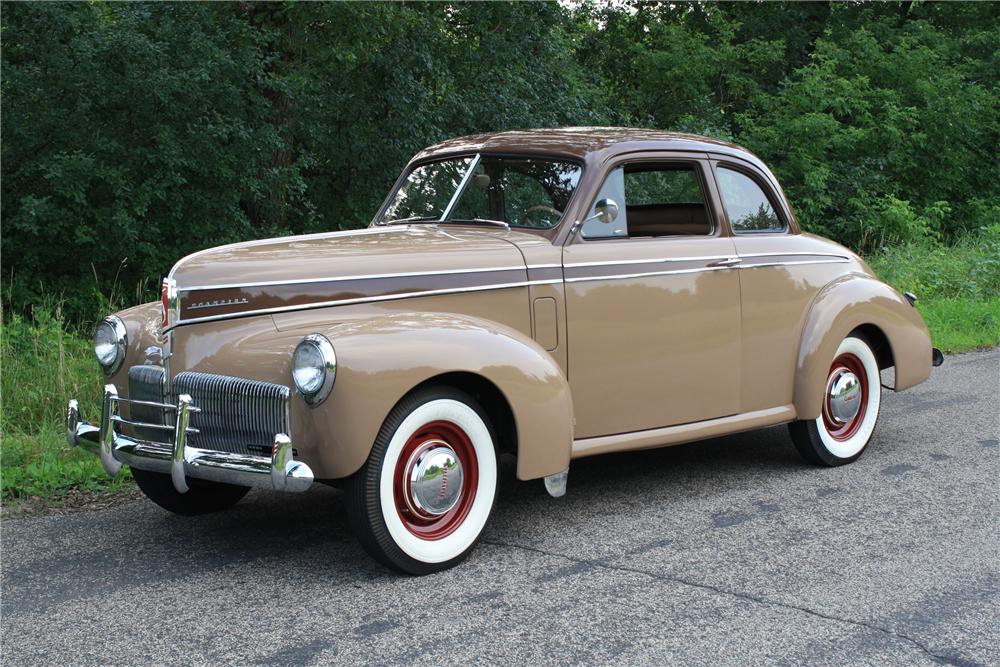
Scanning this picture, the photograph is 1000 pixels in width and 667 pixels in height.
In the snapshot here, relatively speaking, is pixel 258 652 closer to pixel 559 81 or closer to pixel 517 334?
pixel 517 334

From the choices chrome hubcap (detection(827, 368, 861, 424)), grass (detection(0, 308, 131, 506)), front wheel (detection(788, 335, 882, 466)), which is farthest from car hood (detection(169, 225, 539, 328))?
chrome hubcap (detection(827, 368, 861, 424))

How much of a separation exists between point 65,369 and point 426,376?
13.3 feet

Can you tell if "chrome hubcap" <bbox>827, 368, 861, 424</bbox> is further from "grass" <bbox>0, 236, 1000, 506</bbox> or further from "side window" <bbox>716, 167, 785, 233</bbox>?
"grass" <bbox>0, 236, 1000, 506</bbox>

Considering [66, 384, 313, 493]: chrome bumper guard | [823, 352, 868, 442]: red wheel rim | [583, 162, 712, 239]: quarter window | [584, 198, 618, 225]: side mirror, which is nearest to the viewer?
[66, 384, 313, 493]: chrome bumper guard

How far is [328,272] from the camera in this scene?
435cm

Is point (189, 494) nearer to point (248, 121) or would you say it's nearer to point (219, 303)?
point (219, 303)

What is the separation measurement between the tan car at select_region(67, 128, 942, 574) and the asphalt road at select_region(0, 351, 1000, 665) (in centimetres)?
30

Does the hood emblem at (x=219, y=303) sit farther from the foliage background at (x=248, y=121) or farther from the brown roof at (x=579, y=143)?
the foliage background at (x=248, y=121)

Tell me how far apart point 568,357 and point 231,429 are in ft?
5.17

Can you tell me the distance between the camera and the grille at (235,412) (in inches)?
157

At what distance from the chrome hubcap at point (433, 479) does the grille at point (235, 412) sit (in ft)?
1.78

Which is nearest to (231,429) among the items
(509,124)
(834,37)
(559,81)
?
(509,124)

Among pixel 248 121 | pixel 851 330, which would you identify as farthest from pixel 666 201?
pixel 248 121

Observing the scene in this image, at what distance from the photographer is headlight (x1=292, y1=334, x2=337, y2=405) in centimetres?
388
